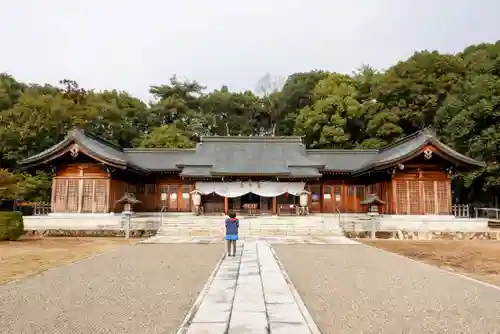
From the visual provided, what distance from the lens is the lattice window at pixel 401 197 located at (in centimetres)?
2433

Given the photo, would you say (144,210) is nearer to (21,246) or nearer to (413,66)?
(21,246)

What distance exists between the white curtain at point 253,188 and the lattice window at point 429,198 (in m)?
8.06

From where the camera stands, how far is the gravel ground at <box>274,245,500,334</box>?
5.63m

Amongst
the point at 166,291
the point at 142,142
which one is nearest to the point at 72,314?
the point at 166,291

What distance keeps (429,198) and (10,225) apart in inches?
929

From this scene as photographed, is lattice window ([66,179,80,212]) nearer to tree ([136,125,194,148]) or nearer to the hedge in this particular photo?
the hedge

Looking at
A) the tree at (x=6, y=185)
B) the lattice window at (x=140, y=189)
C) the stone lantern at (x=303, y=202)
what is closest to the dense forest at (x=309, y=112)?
the tree at (x=6, y=185)

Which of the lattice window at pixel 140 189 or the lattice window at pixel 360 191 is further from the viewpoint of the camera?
the lattice window at pixel 140 189

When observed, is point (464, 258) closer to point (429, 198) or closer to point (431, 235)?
point (431, 235)

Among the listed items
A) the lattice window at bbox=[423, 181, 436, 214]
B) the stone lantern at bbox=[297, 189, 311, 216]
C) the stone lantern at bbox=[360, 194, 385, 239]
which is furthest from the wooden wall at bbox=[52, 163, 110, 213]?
the lattice window at bbox=[423, 181, 436, 214]

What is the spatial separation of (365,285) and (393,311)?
2.07m

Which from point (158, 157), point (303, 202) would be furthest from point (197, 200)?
point (158, 157)

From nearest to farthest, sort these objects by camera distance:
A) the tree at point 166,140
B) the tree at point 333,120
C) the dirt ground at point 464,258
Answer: the dirt ground at point 464,258 < the tree at point 166,140 < the tree at point 333,120

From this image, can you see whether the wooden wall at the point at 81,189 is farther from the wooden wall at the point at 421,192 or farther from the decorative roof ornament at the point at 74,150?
the wooden wall at the point at 421,192
